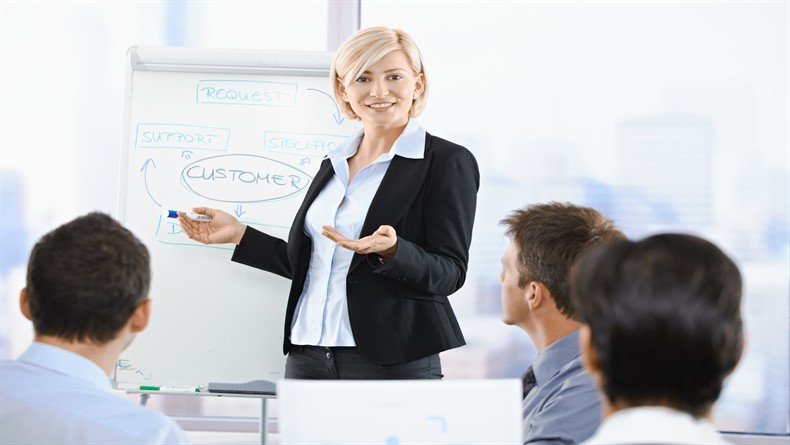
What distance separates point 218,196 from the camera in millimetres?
2793

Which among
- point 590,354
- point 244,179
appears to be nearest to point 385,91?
point 244,179

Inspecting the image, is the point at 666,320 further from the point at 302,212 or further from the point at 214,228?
the point at 214,228

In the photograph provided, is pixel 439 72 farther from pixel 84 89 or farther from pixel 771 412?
pixel 771 412

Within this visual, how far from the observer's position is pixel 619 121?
3.63m

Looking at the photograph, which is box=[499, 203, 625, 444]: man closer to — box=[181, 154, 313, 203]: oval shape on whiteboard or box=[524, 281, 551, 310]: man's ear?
box=[524, 281, 551, 310]: man's ear

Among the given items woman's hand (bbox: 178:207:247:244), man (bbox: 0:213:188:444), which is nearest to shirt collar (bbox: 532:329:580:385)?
man (bbox: 0:213:188:444)

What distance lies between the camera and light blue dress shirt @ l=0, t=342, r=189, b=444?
1203mm

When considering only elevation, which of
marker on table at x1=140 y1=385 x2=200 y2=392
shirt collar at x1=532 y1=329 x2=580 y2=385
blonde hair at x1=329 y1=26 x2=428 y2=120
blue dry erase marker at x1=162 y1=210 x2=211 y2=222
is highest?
blonde hair at x1=329 y1=26 x2=428 y2=120

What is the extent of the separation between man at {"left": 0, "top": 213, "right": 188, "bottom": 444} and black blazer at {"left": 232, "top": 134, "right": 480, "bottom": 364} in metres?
0.85

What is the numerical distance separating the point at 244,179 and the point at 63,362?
157 centimetres

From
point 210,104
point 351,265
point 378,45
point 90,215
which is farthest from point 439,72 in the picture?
point 90,215

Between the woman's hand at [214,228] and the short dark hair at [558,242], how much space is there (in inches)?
43.8

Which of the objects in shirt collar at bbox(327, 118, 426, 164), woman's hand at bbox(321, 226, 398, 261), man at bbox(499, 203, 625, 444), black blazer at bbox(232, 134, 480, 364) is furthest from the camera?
shirt collar at bbox(327, 118, 426, 164)

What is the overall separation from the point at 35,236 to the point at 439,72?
1953 mm
